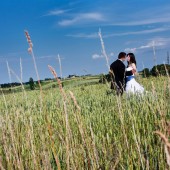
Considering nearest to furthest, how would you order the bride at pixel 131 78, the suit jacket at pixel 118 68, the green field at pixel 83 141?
the green field at pixel 83 141, the suit jacket at pixel 118 68, the bride at pixel 131 78

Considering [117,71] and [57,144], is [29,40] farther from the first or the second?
[117,71]

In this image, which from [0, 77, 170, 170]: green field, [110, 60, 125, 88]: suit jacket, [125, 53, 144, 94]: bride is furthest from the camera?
[125, 53, 144, 94]: bride

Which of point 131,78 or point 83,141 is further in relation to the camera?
point 131,78

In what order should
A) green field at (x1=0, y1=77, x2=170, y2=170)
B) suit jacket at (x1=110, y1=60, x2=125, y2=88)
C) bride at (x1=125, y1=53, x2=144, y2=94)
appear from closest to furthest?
1. green field at (x1=0, y1=77, x2=170, y2=170)
2. suit jacket at (x1=110, y1=60, x2=125, y2=88)
3. bride at (x1=125, y1=53, x2=144, y2=94)

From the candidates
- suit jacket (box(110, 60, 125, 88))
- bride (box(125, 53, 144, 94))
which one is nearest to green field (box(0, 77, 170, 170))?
suit jacket (box(110, 60, 125, 88))

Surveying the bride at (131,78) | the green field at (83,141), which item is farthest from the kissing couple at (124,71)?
the green field at (83,141)

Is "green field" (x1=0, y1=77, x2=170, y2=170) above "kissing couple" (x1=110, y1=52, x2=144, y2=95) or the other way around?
the other way around

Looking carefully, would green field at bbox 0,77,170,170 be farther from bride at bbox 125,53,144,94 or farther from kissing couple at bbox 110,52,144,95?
bride at bbox 125,53,144,94

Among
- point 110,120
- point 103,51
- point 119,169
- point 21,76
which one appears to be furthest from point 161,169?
point 110,120

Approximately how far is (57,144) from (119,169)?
0.98 metres

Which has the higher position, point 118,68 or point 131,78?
point 118,68

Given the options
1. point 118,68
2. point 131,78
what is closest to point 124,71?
point 118,68

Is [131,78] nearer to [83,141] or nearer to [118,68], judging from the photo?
[118,68]

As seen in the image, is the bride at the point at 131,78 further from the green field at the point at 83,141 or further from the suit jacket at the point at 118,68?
the green field at the point at 83,141
